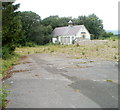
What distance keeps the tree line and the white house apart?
7.20 feet

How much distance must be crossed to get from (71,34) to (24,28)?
1174 cm

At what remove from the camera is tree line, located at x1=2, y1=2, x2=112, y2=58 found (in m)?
13.6

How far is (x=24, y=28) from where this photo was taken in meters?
40.0

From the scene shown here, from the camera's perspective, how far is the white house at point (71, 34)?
133 ft

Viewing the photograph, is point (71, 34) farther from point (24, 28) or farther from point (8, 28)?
point (8, 28)

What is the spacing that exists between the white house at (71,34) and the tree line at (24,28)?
2195 mm

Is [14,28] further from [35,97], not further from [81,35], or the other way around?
[81,35]

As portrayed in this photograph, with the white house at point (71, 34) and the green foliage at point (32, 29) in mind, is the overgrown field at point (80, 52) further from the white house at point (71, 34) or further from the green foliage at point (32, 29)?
the white house at point (71, 34)

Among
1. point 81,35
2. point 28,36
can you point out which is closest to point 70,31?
point 81,35

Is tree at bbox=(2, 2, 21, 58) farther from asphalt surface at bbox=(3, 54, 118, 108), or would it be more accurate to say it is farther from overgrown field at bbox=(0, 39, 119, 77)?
asphalt surface at bbox=(3, 54, 118, 108)

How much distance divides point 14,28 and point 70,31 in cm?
2794

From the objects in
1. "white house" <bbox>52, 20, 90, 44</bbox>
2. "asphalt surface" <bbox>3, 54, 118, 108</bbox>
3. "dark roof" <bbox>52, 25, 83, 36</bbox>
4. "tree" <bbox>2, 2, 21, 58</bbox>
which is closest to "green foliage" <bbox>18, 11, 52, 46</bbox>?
"white house" <bbox>52, 20, 90, 44</bbox>

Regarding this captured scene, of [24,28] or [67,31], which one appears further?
[67,31]

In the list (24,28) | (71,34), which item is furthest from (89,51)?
(24,28)
